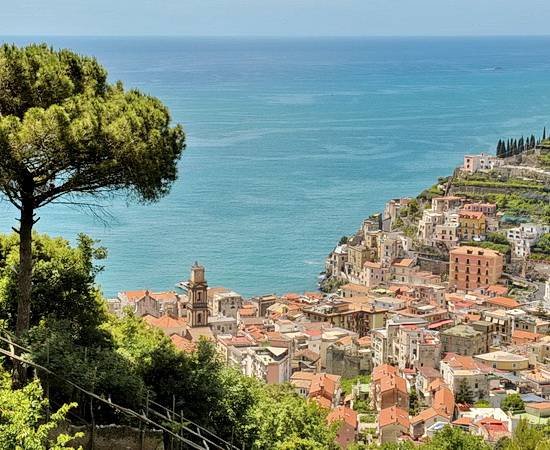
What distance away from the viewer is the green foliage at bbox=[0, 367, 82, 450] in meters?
4.48

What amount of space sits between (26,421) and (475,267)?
88.7 ft

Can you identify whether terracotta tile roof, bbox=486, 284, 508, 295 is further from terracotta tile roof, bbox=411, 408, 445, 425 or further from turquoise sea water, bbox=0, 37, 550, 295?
terracotta tile roof, bbox=411, 408, 445, 425

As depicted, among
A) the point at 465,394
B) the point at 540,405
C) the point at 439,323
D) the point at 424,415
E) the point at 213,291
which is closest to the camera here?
the point at 424,415

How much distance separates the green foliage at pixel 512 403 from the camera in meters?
17.7

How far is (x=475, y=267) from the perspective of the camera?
99.8ft

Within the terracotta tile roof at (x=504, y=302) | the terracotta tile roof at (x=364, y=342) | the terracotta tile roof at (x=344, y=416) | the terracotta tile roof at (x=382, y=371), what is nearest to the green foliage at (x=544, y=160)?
the terracotta tile roof at (x=504, y=302)

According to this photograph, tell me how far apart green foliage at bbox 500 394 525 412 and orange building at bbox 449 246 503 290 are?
12.3 meters

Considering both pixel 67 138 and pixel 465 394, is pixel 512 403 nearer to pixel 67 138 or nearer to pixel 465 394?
pixel 465 394

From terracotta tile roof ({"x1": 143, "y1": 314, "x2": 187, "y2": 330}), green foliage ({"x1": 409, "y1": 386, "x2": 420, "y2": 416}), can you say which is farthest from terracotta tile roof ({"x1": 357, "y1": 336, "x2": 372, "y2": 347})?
terracotta tile roof ({"x1": 143, "y1": 314, "x2": 187, "y2": 330})

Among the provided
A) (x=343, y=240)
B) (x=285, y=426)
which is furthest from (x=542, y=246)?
(x=285, y=426)

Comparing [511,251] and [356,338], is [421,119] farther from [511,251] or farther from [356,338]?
[356,338]

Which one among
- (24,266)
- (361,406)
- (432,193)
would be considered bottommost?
(361,406)

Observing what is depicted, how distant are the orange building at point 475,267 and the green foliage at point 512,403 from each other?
40.3 feet

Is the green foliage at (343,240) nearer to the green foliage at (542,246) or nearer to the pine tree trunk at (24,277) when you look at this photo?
the green foliage at (542,246)
